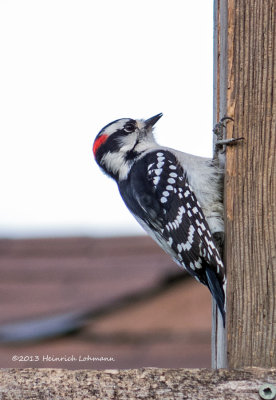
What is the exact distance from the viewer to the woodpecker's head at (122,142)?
4070 mm

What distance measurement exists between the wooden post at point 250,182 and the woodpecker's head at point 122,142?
1246mm

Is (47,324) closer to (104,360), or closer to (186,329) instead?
(104,360)

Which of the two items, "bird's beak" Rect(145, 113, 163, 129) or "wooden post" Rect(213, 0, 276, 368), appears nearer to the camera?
"wooden post" Rect(213, 0, 276, 368)

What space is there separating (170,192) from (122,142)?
0.67 meters

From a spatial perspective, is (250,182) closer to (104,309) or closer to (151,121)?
(151,121)

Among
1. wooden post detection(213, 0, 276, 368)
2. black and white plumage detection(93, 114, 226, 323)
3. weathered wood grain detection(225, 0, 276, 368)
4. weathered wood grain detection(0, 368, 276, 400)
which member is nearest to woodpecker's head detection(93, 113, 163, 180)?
black and white plumage detection(93, 114, 226, 323)

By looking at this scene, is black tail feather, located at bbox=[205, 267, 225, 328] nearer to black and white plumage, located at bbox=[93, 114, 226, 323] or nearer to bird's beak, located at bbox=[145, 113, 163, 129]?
black and white plumage, located at bbox=[93, 114, 226, 323]

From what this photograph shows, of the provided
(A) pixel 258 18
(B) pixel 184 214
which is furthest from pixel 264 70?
(B) pixel 184 214

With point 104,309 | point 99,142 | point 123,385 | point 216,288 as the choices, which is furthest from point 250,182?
point 104,309

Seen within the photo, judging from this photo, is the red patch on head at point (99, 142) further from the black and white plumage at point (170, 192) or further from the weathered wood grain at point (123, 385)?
the weathered wood grain at point (123, 385)

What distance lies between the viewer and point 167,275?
493cm

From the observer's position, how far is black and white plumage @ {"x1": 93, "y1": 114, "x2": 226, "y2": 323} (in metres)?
3.20

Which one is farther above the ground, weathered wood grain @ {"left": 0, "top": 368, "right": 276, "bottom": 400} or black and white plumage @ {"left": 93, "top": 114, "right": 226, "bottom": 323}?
black and white plumage @ {"left": 93, "top": 114, "right": 226, "bottom": 323}

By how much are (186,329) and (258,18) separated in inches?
94.7
